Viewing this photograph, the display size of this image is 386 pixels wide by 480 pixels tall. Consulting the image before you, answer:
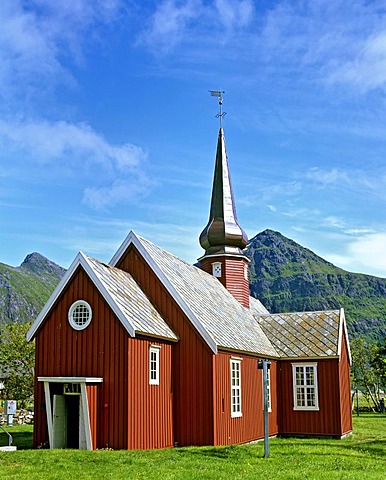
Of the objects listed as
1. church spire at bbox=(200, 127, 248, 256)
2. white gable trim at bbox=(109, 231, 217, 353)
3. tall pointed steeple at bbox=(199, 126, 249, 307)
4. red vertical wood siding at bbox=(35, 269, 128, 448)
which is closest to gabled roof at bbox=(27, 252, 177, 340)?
red vertical wood siding at bbox=(35, 269, 128, 448)

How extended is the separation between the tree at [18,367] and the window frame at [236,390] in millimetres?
21274

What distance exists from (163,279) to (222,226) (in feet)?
32.2

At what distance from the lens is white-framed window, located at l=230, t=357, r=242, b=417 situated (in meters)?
21.9

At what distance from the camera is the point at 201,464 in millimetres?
15266

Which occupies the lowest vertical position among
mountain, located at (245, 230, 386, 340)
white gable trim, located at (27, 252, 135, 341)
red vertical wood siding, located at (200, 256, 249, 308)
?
white gable trim, located at (27, 252, 135, 341)

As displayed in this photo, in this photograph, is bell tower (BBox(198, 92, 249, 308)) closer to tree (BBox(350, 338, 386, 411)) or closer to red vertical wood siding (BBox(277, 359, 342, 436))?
red vertical wood siding (BBox(277, 359, 342, 436))

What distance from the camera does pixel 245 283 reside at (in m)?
31.0

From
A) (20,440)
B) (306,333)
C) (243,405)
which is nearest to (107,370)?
(243,405)

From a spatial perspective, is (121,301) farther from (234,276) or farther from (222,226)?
(222,226)

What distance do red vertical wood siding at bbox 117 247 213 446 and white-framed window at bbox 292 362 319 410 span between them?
7795 millimetres

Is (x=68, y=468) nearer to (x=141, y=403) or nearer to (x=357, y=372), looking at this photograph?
(x=141, y=403)

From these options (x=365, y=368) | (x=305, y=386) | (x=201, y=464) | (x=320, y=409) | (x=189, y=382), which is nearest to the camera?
(x=201, y=464)

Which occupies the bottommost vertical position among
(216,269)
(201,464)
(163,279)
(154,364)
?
(201,464)

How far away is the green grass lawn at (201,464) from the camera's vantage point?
13.7 m
